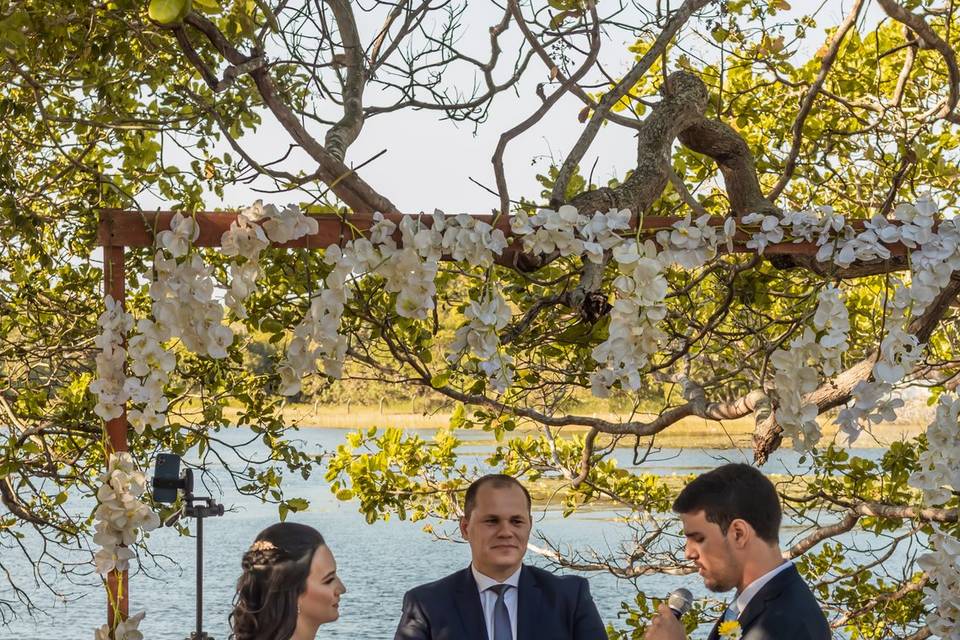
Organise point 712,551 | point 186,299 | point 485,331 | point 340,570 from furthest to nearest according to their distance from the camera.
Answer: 1. point 340,570
2. point 485,331
3. point 186,299
4. point 712,551

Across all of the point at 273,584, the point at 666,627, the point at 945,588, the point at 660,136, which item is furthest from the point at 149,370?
the point at 945,588

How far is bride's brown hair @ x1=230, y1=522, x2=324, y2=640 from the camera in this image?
6.55 feet

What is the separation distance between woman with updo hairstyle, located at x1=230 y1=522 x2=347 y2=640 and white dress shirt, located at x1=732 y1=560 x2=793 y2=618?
0.75 m

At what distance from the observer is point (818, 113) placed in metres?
5.50

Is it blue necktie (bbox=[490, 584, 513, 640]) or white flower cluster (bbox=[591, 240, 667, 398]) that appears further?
blue necktie (bbox=[490, 584, 513, 640])

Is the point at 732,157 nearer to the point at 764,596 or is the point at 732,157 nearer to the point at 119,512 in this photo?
the point at 764,596

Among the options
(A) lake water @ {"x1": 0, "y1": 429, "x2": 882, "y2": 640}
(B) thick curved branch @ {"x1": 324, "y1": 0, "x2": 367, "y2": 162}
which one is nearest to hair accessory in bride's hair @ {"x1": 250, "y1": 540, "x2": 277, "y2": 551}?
(B) thick curved branch @ {"x1": 324, "y1": 0, "x2": 367, "y2": 162}

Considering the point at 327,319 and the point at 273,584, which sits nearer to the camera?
the point at 273,584

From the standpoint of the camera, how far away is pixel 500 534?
281 centimetres

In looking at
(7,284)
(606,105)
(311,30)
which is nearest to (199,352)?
(606,105)

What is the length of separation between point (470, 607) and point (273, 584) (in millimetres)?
860

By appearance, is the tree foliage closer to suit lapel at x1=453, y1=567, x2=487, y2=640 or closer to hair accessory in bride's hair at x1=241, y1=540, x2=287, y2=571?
suit lapel at x1=453, y1=567, x2=487, y2=640

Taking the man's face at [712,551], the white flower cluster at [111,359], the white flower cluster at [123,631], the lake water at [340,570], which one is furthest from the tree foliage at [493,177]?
the lake water at [340,570]

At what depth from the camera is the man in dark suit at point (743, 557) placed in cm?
205
